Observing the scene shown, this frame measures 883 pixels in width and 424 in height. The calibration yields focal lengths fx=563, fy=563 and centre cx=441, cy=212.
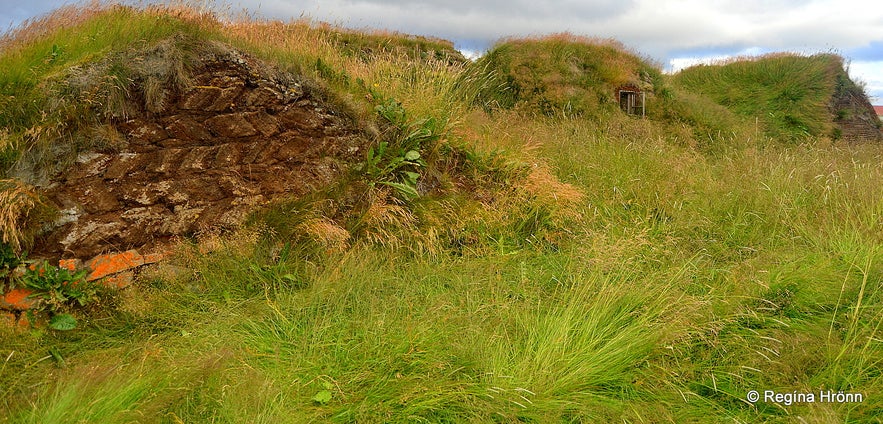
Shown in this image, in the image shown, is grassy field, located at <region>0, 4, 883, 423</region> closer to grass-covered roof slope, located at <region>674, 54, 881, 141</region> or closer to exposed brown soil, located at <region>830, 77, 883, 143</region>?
grass-covered roof slope, located at <region>674, 54, 881, 141</region>

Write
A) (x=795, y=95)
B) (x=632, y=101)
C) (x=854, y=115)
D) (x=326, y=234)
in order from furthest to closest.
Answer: (x=795, y=95), (x=854, y=115), (x=632, y=101), (x=326, y=234)

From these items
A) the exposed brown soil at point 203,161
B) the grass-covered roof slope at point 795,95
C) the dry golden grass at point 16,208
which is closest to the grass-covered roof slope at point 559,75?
the grass-covered roof slope at point 795,95

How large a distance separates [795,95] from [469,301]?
13788 mm

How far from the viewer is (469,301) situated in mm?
3885

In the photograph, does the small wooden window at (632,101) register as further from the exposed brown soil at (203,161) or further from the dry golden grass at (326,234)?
the dry golden grass at (326,234)

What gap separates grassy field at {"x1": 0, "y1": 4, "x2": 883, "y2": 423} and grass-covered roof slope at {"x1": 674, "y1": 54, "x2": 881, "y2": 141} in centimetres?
768

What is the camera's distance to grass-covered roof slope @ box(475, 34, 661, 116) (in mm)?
10422

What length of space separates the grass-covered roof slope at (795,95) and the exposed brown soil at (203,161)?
37.2 ft

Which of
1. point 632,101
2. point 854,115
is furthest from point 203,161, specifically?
point 854,115

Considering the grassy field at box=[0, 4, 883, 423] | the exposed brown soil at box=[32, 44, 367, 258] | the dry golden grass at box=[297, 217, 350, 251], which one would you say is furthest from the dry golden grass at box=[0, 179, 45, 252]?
the dry golden grass at box=[297, 217, 350, 251]

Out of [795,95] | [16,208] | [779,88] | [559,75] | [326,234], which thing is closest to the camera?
[16,208]

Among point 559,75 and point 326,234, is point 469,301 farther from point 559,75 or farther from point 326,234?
point 559,75

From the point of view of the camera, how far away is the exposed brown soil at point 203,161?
13.8 feet

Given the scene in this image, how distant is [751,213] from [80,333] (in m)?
5.79
